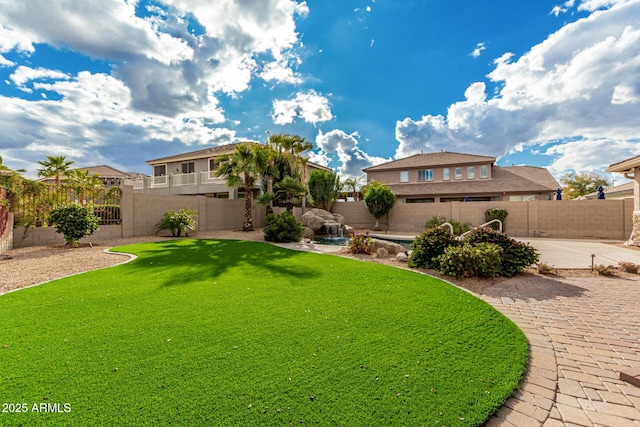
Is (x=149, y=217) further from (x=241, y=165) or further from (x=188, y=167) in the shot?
(x=188, y=167)

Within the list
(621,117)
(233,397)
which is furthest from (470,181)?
(233,397)

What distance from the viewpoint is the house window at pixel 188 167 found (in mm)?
26250

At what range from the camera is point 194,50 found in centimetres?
1320

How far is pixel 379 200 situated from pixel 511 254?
1266 cm

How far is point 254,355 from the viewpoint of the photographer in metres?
2.88

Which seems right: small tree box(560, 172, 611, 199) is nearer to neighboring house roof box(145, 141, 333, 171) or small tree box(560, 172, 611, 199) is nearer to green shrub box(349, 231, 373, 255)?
green shrub box(349, 231, 373, 255)

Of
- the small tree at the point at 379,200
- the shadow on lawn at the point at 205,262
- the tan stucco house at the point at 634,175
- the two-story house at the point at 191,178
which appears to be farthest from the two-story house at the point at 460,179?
the shadow on lawn at the point at 205,262

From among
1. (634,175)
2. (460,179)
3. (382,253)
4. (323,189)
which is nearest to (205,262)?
(382,253)

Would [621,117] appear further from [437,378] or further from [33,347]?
[33,347]

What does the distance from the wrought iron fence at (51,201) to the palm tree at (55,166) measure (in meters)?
11.0

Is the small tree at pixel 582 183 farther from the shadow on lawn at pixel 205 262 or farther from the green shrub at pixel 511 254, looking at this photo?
the shadow on lawn at pixel 205 262

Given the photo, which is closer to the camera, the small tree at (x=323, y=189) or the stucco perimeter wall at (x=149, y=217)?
the stucco perimeter wall at (x=149, y=217)

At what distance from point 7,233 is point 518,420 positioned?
14726mm

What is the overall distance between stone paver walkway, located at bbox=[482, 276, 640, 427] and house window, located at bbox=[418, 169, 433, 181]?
21.8 meters
